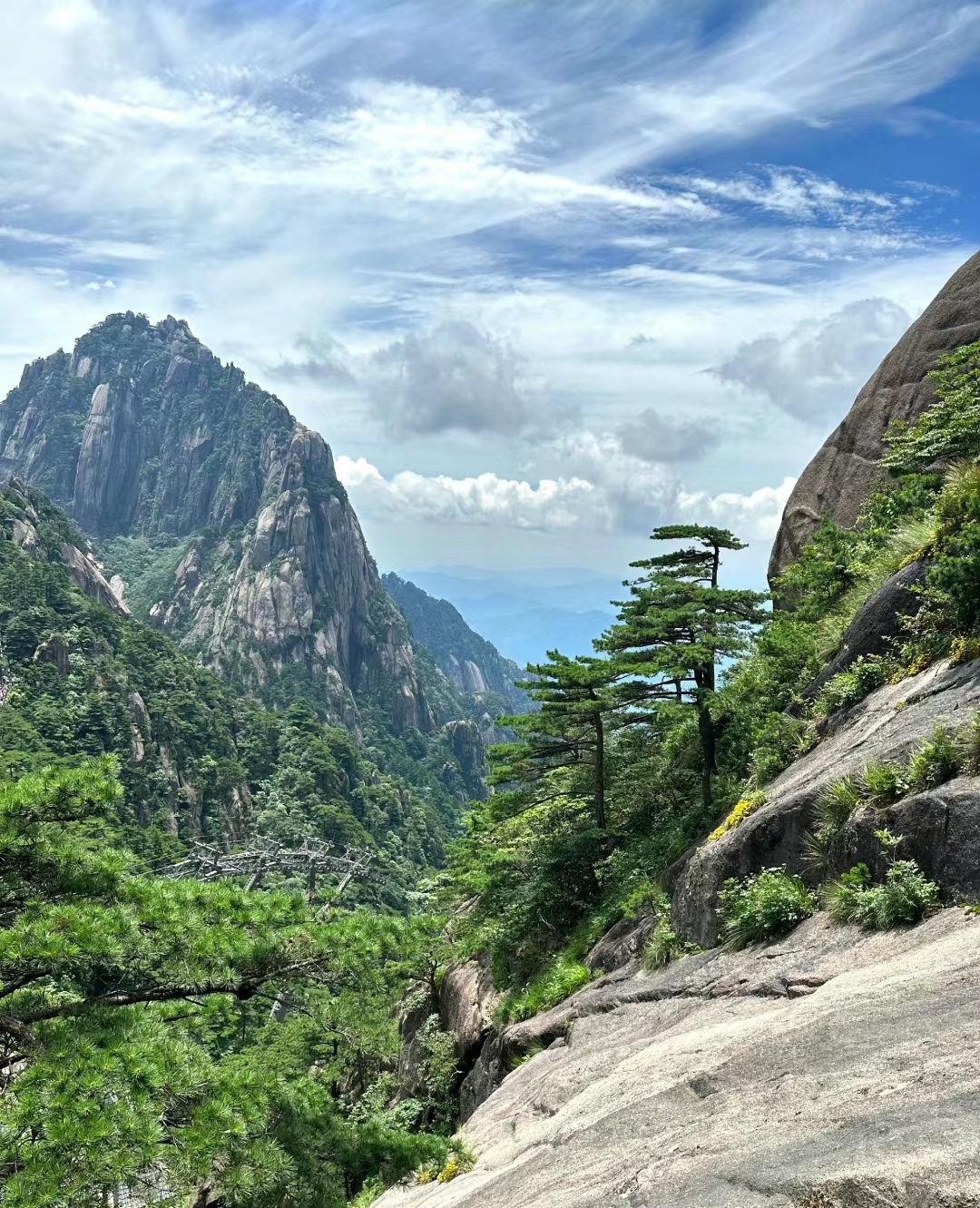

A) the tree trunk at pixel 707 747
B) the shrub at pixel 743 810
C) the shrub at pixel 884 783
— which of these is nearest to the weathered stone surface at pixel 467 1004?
the tree trunk at pixel 707 747

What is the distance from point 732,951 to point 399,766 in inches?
5859

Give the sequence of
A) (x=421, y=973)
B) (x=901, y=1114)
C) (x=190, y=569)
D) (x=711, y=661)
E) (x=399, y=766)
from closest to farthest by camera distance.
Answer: (x=901, y=1114), (x=711, y=661), (x=421, y=973), (x=399, y=766), (x=190, y=569)

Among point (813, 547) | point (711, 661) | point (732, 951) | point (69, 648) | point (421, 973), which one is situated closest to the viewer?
point (732, 951)

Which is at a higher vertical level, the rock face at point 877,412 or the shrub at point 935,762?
the rock face at point 877,412

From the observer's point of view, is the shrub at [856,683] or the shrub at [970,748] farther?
the shrub at [856,683]

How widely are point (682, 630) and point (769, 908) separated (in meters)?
6.82

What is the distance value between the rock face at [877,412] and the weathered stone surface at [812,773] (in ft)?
40.5

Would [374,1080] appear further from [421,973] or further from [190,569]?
[190,569]

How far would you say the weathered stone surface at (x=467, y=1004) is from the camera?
15871 millimetres

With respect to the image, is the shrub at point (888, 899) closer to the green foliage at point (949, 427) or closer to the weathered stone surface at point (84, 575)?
the green foliage at point (949, 427)

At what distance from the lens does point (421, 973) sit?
20.5m

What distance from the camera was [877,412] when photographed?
22.2 metres

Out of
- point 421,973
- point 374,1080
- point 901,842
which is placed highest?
point 901,842

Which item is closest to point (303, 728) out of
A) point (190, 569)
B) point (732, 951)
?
point (190, 569)
